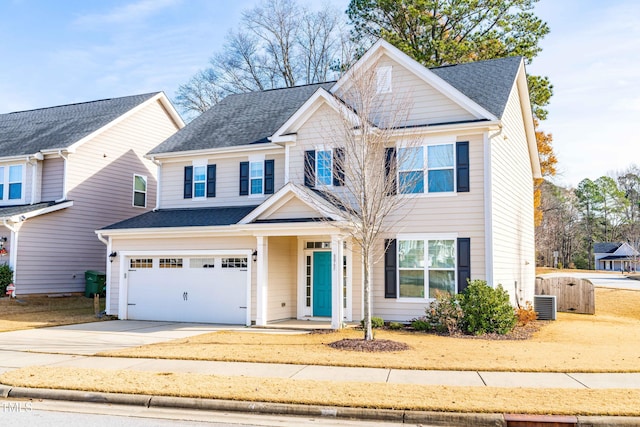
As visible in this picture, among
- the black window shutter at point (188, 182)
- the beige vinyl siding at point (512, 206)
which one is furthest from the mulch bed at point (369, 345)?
the black window shutter at point (188, 182)

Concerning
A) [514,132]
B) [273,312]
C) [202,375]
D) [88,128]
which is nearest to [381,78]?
[514,132]

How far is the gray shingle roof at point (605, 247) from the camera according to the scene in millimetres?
82438

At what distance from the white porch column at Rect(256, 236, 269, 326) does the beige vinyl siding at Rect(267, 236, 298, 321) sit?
0.36 m

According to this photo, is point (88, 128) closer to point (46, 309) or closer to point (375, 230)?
point (46, 309)

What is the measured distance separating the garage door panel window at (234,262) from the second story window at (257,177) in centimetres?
287

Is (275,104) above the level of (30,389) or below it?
above

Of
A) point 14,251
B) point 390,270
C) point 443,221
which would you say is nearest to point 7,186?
point 14,251

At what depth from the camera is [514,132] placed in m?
20.4

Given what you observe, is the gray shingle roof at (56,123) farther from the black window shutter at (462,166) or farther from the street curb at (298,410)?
the street curb at (298,410)

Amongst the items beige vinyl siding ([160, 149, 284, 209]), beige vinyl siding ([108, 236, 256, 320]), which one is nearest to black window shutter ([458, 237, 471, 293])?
beige vinyl siding ([108, 236, 256, 320])

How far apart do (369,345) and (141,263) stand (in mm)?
10298

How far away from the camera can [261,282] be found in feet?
56.3

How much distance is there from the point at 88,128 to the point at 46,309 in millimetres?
8285

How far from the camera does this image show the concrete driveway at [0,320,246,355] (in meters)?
13.1
